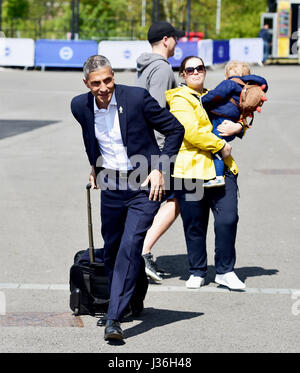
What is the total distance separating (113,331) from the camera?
5488 mm

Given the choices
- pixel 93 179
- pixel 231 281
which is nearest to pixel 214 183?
pixel 231 281

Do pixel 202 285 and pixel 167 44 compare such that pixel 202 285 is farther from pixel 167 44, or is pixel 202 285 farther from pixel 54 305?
pixel 167 44

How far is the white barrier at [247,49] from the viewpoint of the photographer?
41.6 metres

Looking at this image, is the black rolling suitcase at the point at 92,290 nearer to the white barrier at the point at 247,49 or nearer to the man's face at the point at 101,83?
the man's face at the point at 101,83

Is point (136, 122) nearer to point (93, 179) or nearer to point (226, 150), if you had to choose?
point (93, 179)

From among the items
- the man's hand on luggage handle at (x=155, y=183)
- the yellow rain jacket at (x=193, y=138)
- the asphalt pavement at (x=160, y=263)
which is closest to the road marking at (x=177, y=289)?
the asphalt pavement at (x=160, y=263)

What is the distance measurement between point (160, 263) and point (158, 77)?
1.72 m

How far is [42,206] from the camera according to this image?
1027 cm

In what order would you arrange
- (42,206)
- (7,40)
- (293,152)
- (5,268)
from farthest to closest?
(7,40), (293,152), (42,206), (5,268)

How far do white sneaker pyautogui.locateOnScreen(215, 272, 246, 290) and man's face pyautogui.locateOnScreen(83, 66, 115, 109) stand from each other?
6.95ft

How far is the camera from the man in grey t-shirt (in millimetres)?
7059

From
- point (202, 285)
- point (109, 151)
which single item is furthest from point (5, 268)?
point (109, 151)
